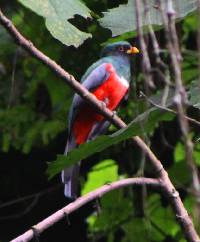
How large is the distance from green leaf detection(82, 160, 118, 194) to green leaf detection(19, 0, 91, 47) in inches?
80.4

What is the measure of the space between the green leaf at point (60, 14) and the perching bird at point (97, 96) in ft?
5.05

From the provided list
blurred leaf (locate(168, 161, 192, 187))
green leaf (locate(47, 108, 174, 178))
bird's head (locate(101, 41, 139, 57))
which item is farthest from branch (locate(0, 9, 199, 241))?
bird's head (locate(101, 41, 139, 57))

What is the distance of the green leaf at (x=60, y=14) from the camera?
1866 mm

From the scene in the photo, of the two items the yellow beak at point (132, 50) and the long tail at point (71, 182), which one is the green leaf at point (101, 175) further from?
the yellow beak at point (132, 50)

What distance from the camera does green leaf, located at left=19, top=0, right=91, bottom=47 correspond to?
187cm

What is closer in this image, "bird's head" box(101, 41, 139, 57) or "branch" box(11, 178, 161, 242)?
"branch" box(11, 178, 161, 242)

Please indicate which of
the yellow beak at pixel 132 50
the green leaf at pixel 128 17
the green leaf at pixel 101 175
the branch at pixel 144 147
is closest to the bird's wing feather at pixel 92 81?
the yellow beak at pixel 132 50

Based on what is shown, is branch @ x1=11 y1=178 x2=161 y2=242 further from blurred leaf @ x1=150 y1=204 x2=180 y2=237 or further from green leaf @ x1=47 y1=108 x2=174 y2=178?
blurred leaf @ x1=150 y1=204 x2=180 y2=237

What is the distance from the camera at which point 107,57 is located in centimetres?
426

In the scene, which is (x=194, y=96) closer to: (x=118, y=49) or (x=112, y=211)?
(x=112, y=211)

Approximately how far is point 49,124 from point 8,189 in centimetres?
66

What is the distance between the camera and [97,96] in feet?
13.0

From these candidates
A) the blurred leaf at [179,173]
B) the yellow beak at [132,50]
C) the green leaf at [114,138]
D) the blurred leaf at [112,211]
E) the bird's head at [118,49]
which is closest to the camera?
the green leaf at [114,138]

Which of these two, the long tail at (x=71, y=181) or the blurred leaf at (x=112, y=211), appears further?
the blurred leaf at (x=112, y=211)
